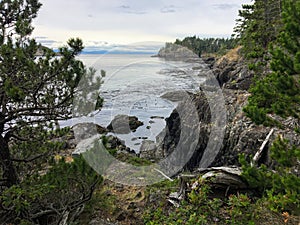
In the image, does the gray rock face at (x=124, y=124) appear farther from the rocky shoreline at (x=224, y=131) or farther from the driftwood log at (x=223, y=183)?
the driftwood log at (x=223, y=183)

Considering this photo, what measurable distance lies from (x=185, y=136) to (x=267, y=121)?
8507mm

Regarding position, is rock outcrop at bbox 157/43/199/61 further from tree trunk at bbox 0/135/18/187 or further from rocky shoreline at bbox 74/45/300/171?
tree trunk at bbox 0/135/18/187

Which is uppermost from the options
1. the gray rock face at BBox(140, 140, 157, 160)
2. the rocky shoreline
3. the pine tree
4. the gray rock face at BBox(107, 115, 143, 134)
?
the pine tree

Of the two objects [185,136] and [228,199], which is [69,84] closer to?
[228,199]

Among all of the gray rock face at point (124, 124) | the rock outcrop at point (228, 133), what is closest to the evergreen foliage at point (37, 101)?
the rock outcrop at point (228, 133)

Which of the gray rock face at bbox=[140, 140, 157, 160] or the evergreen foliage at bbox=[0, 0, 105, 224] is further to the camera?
the gray rock face at bbox=[140, 140, 157, 160]

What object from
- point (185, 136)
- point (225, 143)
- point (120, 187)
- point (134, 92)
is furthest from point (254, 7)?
point (120, 187)

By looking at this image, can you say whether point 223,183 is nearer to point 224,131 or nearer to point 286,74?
point 286,74

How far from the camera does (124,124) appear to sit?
17547 millimetres

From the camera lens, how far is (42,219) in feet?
17.8

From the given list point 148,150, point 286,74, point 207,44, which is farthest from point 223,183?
Result: point 207,44

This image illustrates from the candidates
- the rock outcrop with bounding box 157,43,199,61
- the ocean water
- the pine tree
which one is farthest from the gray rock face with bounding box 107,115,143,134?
the pine tree

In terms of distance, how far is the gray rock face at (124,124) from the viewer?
53.3 ft

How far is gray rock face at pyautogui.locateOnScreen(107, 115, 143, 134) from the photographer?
16250 millimetres
